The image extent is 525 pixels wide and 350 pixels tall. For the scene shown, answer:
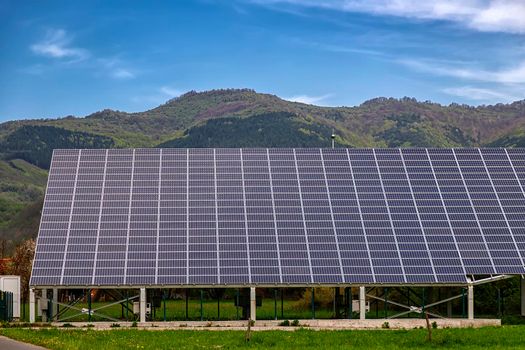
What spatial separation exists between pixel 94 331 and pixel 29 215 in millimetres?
154712

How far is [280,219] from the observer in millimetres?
51125

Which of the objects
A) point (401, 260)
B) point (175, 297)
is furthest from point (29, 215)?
point (401, 260)

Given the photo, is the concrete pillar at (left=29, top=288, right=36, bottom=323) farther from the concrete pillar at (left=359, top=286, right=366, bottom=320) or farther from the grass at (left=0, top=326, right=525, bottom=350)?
the concrete pillar at (left=359, top=286, right=366, bottom=320)

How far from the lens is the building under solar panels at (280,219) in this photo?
47469 mm

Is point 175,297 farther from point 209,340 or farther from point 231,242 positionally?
point 209,340

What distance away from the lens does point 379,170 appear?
181 feet

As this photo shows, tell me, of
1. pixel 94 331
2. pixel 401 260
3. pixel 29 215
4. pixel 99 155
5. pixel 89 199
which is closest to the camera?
pixel 94 331

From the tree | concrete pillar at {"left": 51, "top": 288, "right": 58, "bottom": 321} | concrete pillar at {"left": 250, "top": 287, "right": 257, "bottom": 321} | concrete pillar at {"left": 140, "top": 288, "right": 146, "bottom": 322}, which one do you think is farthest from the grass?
the tree

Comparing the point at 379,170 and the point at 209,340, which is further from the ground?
the point at 379,170

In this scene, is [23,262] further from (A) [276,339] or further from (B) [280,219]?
(A) [276,339]

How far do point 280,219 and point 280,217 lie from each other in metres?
0.16

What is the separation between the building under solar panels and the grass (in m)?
5.90

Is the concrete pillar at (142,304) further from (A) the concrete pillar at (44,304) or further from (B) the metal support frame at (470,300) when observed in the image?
(B) the metal support frame at (470,300)

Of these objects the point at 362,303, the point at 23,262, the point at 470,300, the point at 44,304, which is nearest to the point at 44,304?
the point at 44,304
